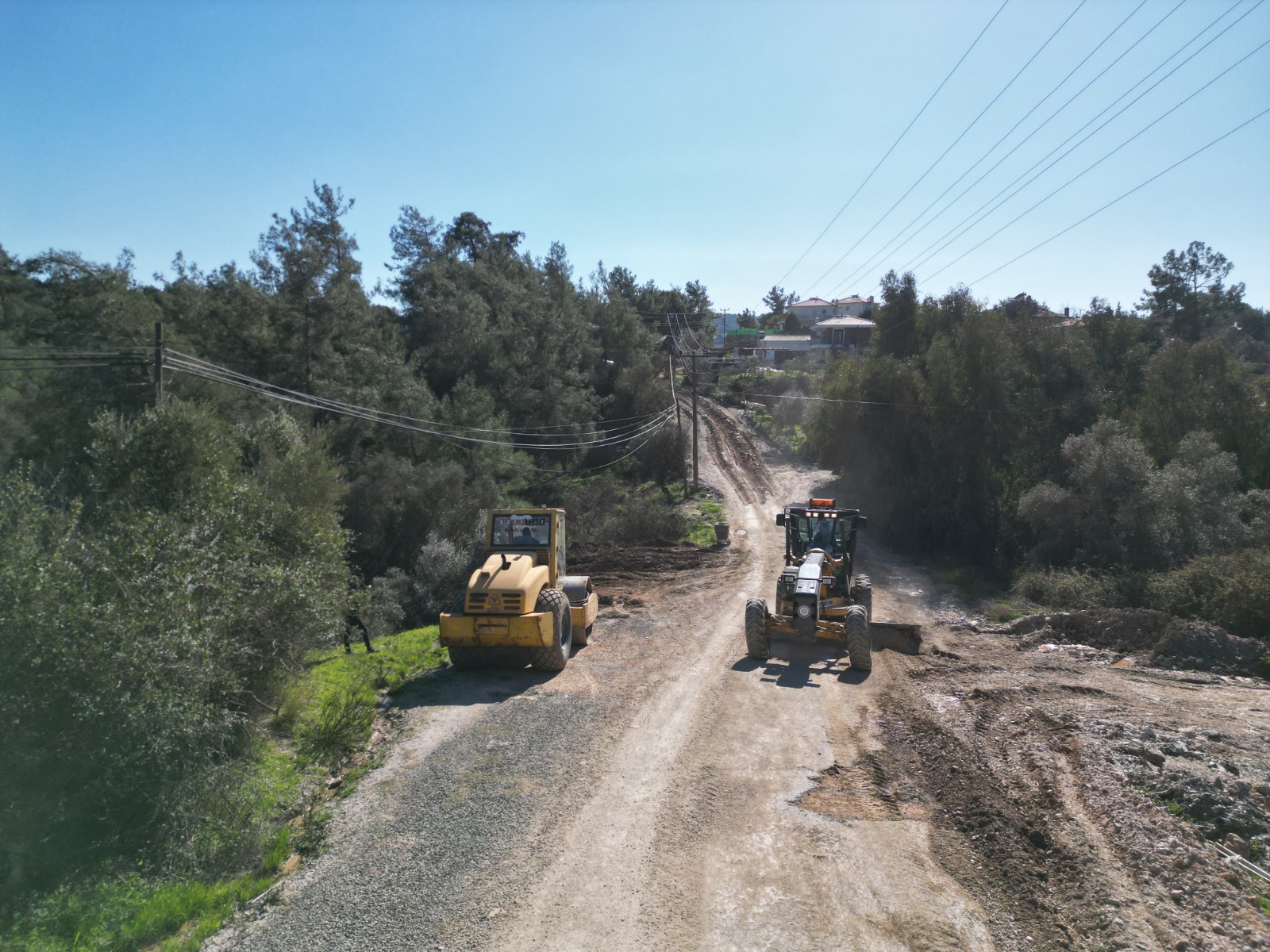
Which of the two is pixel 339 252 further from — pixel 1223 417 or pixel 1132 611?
pixel 1223 417

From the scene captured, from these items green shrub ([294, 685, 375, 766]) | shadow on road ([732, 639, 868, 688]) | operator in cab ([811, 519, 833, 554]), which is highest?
operator in cab ([811, 519, 833, 554])

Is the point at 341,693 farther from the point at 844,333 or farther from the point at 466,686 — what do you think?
the point at 844,333

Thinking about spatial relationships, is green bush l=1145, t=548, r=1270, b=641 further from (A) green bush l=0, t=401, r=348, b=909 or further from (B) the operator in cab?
(A) green bush l=0, t=401, r=348, b=909

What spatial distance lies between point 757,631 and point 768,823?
6106mm

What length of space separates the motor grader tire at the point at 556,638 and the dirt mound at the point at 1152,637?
9.62 metres

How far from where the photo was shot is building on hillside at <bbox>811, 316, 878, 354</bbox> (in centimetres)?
6525

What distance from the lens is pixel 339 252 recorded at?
3266 centimetres

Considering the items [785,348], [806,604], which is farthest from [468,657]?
[785,348]

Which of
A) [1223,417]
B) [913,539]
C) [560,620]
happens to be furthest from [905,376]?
[560,620]

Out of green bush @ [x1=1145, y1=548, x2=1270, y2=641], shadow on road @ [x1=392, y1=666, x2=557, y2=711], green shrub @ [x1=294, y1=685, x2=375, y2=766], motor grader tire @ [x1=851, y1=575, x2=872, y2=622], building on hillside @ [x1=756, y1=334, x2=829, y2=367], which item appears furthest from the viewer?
building on hillside @ [x1=756, y1=334, x2=829, y2=367]

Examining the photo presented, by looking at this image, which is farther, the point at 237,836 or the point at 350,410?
the point at 350,410

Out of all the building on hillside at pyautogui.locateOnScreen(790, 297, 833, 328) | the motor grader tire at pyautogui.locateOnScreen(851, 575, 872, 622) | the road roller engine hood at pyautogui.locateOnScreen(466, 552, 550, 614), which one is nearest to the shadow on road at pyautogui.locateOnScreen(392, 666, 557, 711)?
the road roller engine hood at pyautogui.locateOnScreen(466, 552, 550, 614)

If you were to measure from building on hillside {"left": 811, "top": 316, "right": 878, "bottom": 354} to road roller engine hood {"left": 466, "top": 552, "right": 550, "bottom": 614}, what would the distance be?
5370 cm

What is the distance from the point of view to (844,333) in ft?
222
